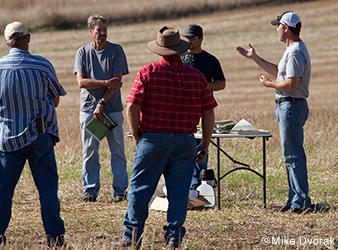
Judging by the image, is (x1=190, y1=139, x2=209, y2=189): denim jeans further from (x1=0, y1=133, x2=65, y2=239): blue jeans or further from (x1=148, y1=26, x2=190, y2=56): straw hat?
(x1=0, y1=133, x2=65, y2=239): blue jeans

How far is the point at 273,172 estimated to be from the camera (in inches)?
289

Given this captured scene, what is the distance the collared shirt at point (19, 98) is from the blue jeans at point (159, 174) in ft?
3.12

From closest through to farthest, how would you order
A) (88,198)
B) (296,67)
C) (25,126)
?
(25,126), (296,67), (88,198)

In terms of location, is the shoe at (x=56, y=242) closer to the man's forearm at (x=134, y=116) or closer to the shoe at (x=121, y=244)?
the shoe at (x=121, y=244)

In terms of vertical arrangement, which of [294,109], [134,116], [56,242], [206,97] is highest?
[206,97]

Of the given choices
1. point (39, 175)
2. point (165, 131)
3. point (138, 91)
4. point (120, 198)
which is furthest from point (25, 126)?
point (120, 198)

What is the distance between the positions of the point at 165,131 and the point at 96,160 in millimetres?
2214

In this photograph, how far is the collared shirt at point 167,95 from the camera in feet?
13.4

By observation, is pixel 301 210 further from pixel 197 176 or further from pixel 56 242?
→ pixel 56 242

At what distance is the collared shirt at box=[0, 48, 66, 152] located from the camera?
4.05 metres

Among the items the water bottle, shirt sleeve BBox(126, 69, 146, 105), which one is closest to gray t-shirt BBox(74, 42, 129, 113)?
the water bottle

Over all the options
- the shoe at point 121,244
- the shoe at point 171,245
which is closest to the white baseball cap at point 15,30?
the shoe at point 121,244

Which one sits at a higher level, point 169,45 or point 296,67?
point 169,45

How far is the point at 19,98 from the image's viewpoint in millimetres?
4070
